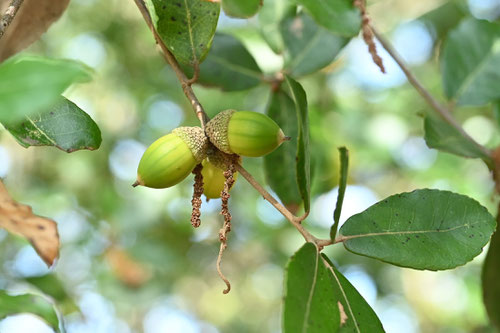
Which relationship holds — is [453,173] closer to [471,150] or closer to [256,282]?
[471,150]

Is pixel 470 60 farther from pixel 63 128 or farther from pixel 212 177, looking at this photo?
pixel 63 128

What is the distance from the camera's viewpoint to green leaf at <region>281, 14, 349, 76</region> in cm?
147

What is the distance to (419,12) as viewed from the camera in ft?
11.2

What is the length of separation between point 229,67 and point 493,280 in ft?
2.61

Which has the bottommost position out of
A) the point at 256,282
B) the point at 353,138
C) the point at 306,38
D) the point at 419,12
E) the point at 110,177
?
the point at 256,282

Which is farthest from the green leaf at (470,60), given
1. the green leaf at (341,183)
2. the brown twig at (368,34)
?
the green leaf at (341,183)

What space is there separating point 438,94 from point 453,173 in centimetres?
70

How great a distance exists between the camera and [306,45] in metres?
1.50

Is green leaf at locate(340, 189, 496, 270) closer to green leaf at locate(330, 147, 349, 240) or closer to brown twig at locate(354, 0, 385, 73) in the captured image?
green leaf at locate(330, 147, 349, 240)

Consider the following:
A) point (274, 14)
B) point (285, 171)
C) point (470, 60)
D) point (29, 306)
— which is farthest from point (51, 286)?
point (470, 60)

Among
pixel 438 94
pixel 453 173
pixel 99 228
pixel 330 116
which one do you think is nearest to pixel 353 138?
pixel 330 116

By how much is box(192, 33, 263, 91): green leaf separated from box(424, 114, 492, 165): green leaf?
1.46 ft

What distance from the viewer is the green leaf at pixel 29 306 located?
3.39 ft

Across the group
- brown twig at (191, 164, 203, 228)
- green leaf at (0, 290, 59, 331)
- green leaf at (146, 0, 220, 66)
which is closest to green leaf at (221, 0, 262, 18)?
green leaf at (146, 0, 220, 66)
